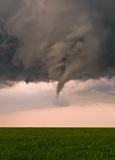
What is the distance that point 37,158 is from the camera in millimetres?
14539

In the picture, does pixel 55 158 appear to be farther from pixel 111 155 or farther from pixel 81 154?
pixel 111 155

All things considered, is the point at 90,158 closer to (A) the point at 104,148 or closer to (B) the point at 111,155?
(B) the point at 111,155

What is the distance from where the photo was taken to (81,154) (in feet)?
52.7

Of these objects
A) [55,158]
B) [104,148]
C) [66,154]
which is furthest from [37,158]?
[104,148]

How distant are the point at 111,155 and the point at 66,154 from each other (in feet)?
7.53

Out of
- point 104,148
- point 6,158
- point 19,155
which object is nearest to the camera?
point 6,158

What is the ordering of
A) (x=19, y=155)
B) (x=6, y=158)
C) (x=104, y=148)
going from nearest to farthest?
(x=6, y=158) < (x=19, y=155) < (x=104, y=148)

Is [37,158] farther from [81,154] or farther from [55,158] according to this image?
[81,154]

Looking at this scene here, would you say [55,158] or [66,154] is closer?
[55,158]

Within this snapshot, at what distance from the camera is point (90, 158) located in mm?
14414

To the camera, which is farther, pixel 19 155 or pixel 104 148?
pixel 104 148

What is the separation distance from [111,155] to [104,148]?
275cm

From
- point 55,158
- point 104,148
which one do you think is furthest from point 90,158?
point 104,148

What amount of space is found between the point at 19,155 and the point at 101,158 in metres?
3.89
